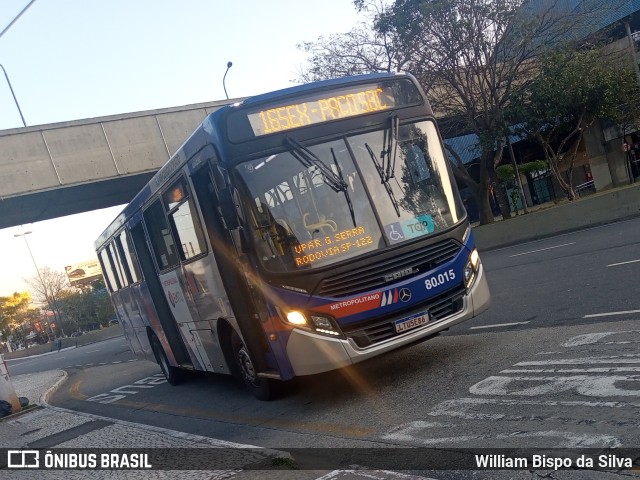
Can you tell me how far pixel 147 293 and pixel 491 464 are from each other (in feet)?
29.9

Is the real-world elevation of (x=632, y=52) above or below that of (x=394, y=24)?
below

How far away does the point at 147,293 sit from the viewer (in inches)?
494

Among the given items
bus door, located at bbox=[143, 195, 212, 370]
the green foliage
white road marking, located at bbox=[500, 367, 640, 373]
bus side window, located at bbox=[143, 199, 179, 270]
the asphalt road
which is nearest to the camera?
the asphalt road

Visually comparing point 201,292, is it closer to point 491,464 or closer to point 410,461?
point 410,461

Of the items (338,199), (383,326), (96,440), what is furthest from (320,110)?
(96,440)

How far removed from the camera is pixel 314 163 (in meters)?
7.32

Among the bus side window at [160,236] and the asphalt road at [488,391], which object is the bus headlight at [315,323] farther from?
the bus side window at [160,236]

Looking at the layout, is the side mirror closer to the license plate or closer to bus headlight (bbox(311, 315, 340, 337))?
bus headlight (bbox(311, 315, 340, 337))

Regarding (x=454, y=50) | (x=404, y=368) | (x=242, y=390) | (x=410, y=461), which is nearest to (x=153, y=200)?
(x=242, y=390)

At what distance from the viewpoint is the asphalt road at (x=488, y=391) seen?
5219 mm

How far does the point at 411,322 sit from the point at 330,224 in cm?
138

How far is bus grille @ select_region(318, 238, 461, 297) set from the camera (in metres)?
7.05

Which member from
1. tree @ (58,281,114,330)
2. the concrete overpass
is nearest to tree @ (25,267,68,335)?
tree @ (58,281,114,330)

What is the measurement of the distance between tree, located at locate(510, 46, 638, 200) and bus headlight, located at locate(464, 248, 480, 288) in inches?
847
